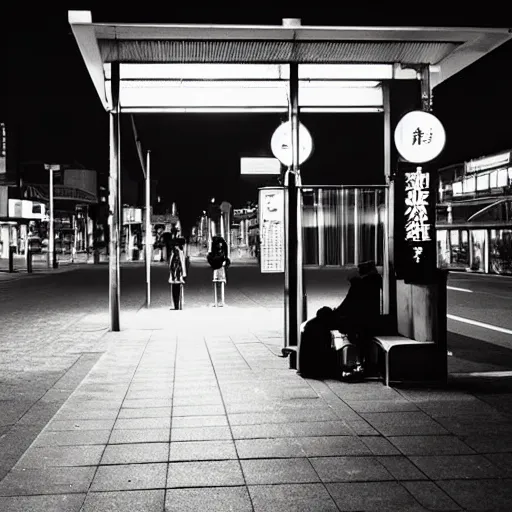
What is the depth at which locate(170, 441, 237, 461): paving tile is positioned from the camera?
19.3ft

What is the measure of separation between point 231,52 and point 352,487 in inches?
291

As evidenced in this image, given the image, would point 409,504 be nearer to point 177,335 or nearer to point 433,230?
point 433,230

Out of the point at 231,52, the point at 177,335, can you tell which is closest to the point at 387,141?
the point at 231,52

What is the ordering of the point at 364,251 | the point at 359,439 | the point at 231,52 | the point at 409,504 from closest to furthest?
1. the point at 409,504
2. the point at 359,439
3. the point at 364,251
4. the point at 231,52

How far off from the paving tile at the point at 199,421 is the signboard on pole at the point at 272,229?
15.9ft

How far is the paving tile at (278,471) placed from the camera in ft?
17.3

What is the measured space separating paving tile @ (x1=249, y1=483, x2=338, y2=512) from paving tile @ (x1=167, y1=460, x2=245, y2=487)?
25 centimetres

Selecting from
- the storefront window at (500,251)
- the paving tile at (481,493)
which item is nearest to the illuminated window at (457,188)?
the storefront window at (500,251)

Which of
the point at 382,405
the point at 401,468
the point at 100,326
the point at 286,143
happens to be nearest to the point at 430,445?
the point at 401,468

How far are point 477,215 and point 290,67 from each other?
93.5ft

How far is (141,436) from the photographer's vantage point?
658 cm

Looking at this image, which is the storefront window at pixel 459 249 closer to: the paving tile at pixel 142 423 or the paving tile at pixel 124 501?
the paving tile at pixel 142 423

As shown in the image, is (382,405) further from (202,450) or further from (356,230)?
(356,230)

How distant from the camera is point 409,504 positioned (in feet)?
15.7
